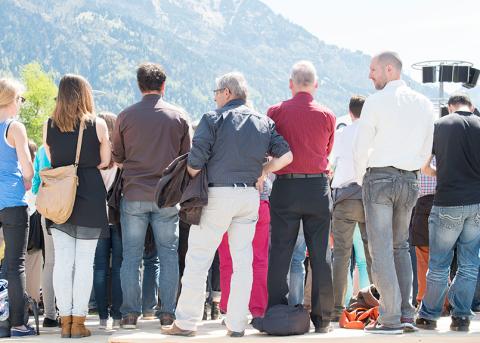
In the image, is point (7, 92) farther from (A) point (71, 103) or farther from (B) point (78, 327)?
(B) point (78, 327)

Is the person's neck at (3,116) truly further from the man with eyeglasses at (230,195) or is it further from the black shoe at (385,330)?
the black shoe at (385,330)

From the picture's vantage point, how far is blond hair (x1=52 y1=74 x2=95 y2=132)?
19.2ft

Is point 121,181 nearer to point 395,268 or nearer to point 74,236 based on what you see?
point 74,236

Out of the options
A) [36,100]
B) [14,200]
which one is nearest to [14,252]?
[14,200]

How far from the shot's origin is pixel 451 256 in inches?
243

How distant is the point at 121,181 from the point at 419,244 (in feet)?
9.36

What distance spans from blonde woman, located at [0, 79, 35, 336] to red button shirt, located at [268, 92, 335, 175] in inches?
74.4

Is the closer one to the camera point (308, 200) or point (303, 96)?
point (308, 200)

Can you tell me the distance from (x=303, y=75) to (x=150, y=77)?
1.21 m

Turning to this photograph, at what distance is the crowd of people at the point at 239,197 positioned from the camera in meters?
5.63

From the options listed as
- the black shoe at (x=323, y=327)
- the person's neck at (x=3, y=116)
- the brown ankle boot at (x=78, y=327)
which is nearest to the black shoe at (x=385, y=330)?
the black shoe at (x=323, y=327)

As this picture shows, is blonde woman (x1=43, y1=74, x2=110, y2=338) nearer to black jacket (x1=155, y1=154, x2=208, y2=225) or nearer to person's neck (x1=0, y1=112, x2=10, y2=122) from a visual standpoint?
person's neck (x1=0, y1=112, x2=10, y2=122)

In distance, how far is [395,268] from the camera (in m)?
5.85

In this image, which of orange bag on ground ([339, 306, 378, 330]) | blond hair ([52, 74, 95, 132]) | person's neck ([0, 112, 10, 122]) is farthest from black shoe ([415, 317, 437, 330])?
person's neck ([0, 112, 10, 122])
